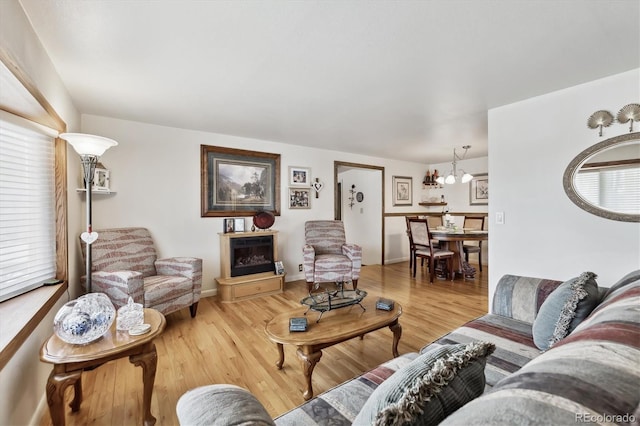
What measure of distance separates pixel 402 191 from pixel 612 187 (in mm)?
4065

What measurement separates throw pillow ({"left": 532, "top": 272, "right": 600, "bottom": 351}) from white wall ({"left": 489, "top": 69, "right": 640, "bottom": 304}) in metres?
1.02

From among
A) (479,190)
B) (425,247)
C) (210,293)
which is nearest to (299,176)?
(210,293)

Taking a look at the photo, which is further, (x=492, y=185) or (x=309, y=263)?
(x=309, y=263)

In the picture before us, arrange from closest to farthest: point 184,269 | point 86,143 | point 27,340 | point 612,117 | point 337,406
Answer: point 337,406 < point 27,340 < point 86,143 < point 612,117 < point 184,269

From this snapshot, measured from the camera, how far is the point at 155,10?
1427mm

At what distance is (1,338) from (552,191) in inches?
148

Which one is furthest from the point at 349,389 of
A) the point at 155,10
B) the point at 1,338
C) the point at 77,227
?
the point at 77,227

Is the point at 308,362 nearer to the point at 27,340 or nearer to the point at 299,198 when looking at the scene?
the point at 27,340

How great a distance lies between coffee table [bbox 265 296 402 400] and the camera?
166cm

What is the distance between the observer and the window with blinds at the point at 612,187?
205 centimetres

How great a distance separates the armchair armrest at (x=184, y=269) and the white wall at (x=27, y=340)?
1.11m

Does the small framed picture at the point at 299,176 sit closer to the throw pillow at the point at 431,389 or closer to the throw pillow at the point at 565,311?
the throw pillow at the point at 565,311

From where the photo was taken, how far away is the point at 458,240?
4.41 meters

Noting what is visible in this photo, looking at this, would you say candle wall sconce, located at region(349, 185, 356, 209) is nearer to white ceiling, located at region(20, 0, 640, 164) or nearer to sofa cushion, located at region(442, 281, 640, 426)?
white ceiling, located at region(20, 0, 640, 164)
